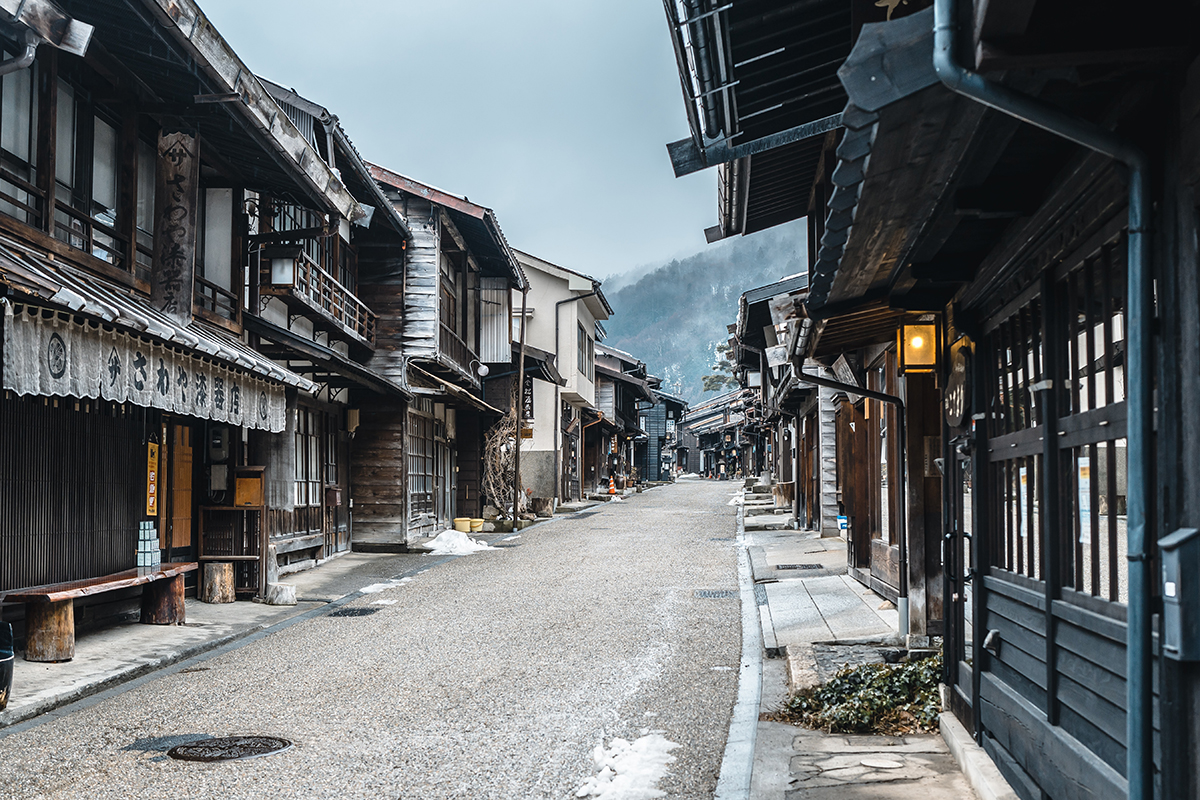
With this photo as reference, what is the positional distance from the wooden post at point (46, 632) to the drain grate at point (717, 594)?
7960 millimetres

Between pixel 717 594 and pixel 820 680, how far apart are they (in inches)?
253

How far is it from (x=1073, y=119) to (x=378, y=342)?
19.9m

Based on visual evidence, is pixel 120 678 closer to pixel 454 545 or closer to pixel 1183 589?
pixel 1183 589

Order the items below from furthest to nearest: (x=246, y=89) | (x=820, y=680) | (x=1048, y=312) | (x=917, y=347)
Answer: (x=246, y=89)
(x=917, y=347)
(x=820, y=680)
(x=1048, y=312)

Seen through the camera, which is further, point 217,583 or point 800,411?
point 800,411

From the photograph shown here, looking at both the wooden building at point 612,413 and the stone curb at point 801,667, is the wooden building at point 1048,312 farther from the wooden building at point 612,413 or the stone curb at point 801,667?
the wooden building at point 612,413

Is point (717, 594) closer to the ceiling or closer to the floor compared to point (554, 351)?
closer to the floor

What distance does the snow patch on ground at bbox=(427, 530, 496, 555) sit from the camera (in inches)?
840

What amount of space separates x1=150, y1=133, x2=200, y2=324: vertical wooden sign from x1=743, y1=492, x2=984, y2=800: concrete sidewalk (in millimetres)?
7647

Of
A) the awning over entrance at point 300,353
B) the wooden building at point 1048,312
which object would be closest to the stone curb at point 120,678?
the awning over entrance at point 300,353

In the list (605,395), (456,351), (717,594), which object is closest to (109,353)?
(717,594)

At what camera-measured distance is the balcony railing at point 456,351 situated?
24.2 meters

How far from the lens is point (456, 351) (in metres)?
26.3

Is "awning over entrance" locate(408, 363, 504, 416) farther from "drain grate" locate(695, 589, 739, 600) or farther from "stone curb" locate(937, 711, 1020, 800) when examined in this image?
"stone curb" locate(937, 711, 1020, 800)
